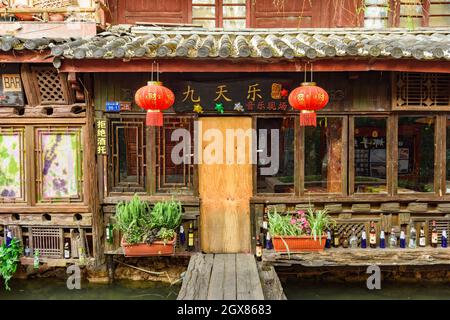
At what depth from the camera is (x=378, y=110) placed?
22.5 ft

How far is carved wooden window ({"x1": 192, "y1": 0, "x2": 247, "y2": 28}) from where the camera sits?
25.6 feet

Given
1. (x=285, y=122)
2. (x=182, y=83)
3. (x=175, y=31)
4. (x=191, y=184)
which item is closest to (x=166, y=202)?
(x=191, y=184)

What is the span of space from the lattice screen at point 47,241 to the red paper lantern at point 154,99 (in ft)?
9.22

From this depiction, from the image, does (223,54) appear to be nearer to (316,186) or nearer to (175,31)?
(175,31)

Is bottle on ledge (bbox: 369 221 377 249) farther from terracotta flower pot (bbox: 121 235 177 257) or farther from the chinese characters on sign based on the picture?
the chinese characters on sign

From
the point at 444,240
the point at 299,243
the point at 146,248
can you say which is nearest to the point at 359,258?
the point at 299,243

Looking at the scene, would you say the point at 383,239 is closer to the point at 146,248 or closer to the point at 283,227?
the point at 283,227

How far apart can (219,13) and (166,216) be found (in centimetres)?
421

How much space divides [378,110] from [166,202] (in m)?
4.08

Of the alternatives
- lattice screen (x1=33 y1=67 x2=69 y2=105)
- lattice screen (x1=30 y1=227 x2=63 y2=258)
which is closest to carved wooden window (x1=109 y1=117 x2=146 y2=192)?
lattice screen (x1=33 y1=67 x2=69 y2=105)

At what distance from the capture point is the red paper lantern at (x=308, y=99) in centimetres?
586

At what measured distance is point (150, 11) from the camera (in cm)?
782

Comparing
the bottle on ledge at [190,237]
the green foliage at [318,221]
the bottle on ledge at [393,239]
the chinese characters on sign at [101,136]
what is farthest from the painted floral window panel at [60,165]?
the bottle on ledge at [393,239]

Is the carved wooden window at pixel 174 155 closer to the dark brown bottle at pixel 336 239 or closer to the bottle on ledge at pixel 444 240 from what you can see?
the dark brown bottle at pixel 336 239
